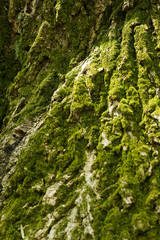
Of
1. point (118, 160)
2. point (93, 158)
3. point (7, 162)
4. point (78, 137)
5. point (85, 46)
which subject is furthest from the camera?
point (85, 46)

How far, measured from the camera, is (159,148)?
6090mm

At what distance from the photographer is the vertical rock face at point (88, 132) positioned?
569 centimetres

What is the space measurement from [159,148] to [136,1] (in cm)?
861

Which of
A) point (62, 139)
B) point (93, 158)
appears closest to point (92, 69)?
point (62, 139)

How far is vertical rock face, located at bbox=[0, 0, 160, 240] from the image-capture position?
5691 millimetres

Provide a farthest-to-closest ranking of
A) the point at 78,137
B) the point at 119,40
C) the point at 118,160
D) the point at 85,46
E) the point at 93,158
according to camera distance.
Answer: the point at 85,46 → the point at 119,40 → the point at 78,137 → the point at 93,158 → the point at 118,160

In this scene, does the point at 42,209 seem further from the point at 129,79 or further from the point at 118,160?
the point at 129,79

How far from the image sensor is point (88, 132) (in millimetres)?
7602

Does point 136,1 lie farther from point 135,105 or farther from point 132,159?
point 132,159

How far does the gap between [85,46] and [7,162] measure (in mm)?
8079

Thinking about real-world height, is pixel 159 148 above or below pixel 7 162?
below

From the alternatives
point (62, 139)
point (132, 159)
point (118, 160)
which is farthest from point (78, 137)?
point (132, 159)

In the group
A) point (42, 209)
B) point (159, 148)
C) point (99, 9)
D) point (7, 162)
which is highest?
point (99, 9)

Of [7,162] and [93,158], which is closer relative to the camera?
[93,158]
